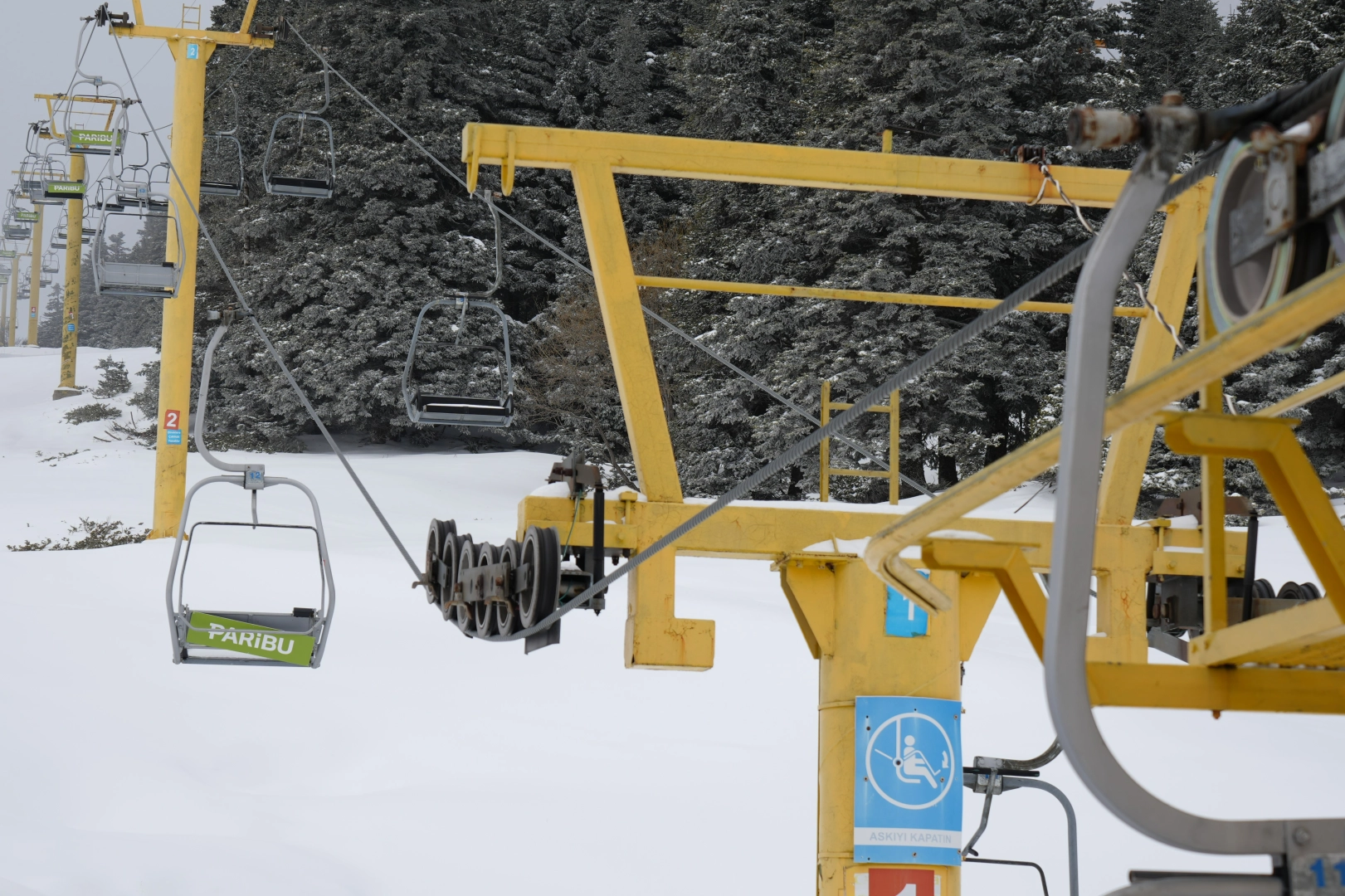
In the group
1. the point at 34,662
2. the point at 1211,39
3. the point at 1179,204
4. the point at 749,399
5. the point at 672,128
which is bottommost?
the point at 34,662

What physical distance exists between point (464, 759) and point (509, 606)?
184 inches

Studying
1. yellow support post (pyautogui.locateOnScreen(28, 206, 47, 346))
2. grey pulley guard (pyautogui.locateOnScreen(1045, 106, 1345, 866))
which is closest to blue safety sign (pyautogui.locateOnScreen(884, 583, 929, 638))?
grey pulley guard (pyautogui.locateOnScreen(1045, 106, 1345, 866))

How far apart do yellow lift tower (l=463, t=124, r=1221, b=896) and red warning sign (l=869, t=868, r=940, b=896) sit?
0.7 inches

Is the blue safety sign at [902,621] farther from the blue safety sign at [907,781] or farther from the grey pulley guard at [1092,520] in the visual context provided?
the grey pulley guard at [1092,520]

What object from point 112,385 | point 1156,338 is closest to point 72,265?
point 112,385

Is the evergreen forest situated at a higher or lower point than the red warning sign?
higher

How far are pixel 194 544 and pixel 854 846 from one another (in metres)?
11.2

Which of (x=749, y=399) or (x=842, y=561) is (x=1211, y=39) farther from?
(x=842, y=561)

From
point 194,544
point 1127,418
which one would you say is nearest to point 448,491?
point 194,544

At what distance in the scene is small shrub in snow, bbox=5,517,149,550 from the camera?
54.1 feet

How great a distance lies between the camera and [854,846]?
3801mm

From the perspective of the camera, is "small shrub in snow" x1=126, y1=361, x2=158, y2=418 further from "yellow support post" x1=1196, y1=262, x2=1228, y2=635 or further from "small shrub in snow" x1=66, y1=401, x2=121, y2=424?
"yellow support post" x1=1196, y1=262, x2=1228, y2=635

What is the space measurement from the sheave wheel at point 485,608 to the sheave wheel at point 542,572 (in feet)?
0.57

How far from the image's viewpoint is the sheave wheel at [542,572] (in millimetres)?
3682
